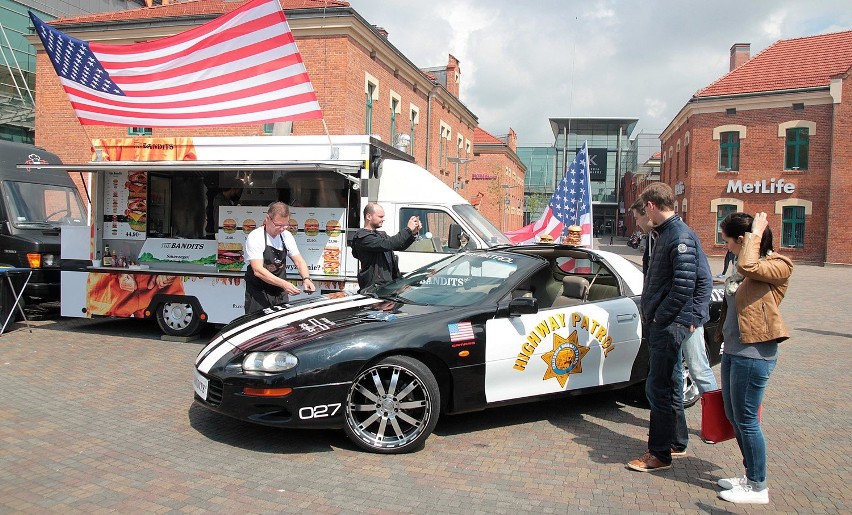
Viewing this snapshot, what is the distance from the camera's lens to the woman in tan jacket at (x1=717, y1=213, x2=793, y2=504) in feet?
12.4

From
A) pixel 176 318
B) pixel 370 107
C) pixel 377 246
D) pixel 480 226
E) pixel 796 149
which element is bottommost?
pixel 176 318

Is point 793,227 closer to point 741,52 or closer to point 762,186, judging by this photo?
point 762,186

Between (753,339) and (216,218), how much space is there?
24.4 ft

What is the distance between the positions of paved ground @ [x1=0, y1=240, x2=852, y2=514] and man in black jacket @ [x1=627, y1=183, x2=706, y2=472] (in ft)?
1.01

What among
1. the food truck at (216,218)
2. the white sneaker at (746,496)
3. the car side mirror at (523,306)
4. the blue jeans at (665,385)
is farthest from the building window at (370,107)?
the white sneaker at (746,496)

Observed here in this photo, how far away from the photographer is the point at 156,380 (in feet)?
21.5

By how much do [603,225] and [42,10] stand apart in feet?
212

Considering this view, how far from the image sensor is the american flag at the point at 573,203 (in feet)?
42.6

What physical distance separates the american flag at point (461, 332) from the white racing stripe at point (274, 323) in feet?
3.02

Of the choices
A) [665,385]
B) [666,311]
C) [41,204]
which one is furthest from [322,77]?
[665,385]

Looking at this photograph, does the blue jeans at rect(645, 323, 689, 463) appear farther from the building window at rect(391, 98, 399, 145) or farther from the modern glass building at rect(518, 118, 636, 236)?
the modern glass building at rect(518, 118, 636, 236)

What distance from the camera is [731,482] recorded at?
397 cm

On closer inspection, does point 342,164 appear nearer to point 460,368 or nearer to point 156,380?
point 156,380

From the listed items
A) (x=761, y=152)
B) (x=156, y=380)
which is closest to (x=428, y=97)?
(x=761, y=152)
